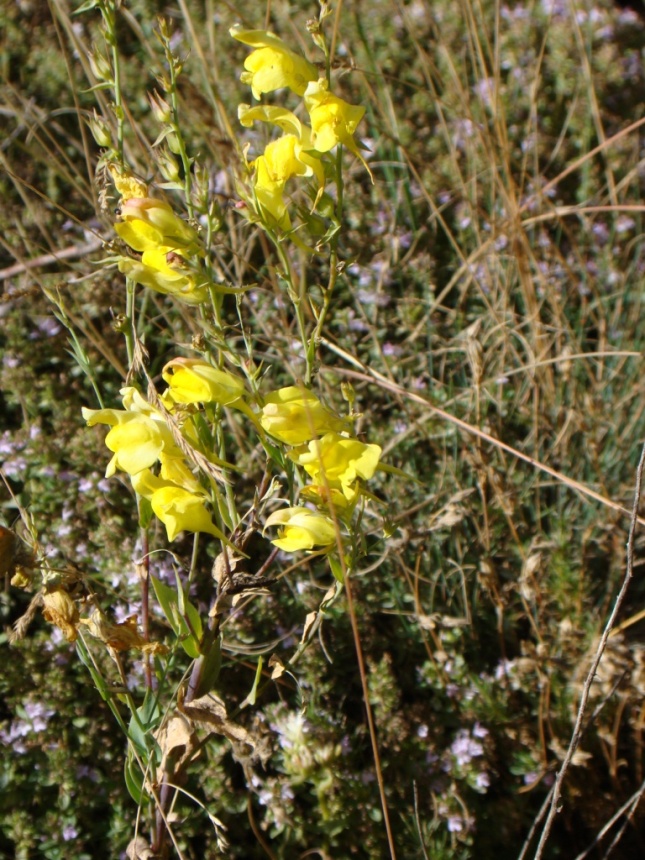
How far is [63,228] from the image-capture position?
2.11 metres

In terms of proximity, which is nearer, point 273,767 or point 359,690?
point 273,767

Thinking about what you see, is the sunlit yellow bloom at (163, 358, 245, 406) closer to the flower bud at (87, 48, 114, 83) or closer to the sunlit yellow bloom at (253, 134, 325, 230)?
the sunlit yellow bloom at (253, 134, 325, 230)

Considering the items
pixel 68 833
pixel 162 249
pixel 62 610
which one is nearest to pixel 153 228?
pixel 162 249

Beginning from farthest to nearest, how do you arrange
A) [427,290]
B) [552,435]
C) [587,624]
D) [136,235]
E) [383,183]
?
1. [383,183]
2. [427,290]
3. [552,435]
4. [587,624]
5. [136,235]

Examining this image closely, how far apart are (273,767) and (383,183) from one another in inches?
59.4

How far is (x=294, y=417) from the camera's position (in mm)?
820

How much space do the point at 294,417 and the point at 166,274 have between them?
7.4 inches

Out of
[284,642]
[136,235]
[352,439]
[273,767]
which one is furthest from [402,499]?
[136,235]

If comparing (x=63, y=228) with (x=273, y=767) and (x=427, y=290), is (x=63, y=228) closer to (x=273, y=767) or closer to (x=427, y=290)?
(x=427, y=290)

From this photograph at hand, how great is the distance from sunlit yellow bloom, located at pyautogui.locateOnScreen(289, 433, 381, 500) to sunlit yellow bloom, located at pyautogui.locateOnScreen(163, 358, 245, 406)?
90 millimetres

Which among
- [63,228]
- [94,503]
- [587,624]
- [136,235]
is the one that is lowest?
[587,624]

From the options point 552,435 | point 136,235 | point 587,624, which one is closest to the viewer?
point 136,235

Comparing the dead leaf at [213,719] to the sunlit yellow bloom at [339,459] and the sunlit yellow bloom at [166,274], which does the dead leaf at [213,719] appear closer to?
the sunlit yellow bloom at [339,459]

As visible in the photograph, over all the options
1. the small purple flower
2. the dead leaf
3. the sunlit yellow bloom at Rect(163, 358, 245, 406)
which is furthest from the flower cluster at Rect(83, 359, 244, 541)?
the small purple flower
